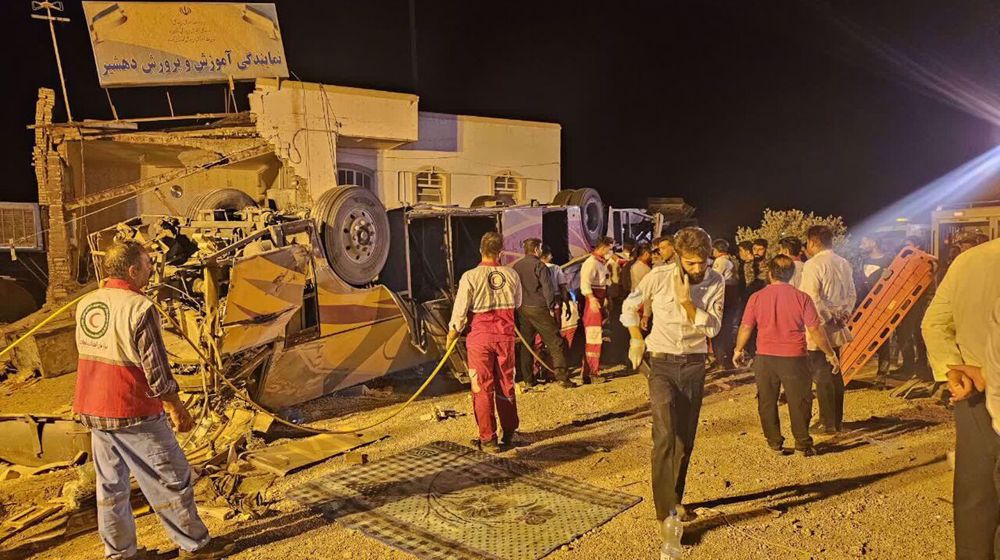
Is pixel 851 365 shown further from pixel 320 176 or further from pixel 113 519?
pixel 320 176

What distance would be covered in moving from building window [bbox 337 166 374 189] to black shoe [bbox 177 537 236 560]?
13520mm

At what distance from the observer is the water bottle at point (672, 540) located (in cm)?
375

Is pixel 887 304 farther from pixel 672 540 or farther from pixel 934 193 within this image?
pixel 934 193

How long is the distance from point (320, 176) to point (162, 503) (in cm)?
1285

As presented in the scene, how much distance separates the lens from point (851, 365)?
25.1 ft

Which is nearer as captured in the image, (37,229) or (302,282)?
(302,282)

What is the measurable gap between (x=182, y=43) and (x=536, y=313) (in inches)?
507

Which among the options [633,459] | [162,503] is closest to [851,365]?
[633,459]

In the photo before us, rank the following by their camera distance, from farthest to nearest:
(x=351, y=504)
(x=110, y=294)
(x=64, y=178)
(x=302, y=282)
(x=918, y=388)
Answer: (x=64, y=178), (x=918, y=388), (x=302, y=282), (x=351, y=504), (x=110, y=294)

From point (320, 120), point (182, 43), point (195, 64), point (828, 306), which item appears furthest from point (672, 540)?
point (182, 43)

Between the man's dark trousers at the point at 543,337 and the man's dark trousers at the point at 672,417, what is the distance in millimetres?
4170

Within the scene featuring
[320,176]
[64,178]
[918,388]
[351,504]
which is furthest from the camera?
[320,176]

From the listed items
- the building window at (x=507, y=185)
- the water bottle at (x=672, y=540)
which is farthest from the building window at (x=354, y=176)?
→ the water bottle at (x=672, y=540)

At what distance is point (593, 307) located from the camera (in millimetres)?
8750
